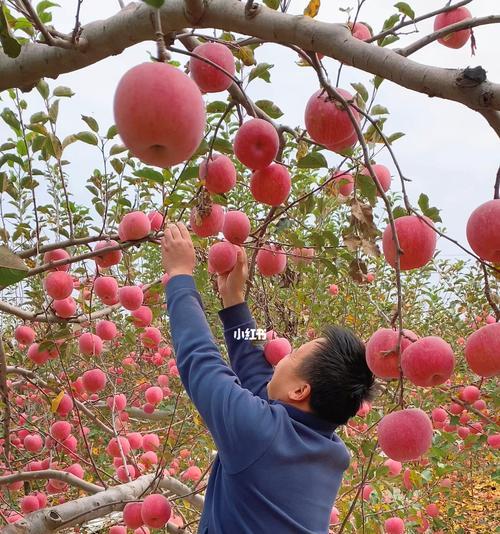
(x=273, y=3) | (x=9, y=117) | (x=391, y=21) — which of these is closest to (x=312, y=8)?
(x=273, y=3)

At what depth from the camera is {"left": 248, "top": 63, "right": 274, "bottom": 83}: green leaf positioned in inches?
69.9

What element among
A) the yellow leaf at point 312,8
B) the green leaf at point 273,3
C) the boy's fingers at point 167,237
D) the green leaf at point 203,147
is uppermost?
the green leaf at point 273,3

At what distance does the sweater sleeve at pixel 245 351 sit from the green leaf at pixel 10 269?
2.99ft

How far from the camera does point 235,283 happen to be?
2.03 meters

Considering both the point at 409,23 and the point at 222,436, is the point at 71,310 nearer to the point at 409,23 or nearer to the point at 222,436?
the point at 222,436

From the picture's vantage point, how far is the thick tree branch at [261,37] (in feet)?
2.48

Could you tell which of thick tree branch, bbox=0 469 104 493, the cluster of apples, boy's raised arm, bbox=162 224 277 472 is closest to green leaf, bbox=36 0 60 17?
boy's raised arm, bbox=162 224 277 472

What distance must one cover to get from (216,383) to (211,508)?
1.30 ft

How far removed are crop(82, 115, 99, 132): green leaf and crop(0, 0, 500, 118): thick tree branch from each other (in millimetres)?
969

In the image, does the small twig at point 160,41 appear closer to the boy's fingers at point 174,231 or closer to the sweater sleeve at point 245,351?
the boy's fingers at point 174,231

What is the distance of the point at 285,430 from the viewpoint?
1469mm

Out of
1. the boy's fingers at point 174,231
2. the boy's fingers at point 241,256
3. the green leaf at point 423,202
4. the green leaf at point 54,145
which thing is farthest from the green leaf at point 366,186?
the green leaf at point 54,145

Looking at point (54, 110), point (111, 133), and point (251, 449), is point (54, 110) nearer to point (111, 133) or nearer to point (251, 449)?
point (111, 133)

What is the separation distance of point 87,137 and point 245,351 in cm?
101
